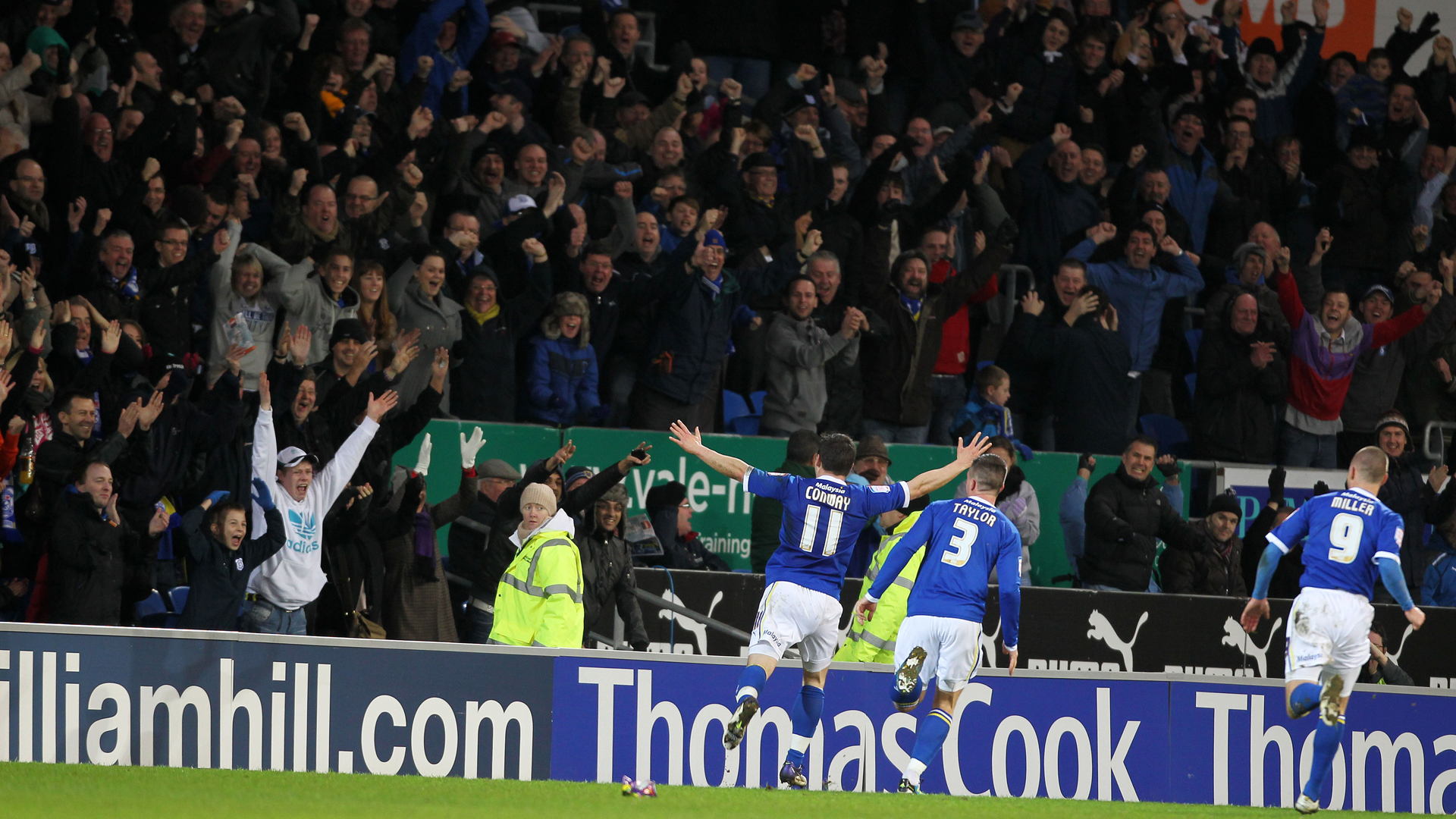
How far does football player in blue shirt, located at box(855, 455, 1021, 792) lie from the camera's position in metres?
9.68

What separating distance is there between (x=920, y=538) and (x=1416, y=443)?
8684 millimetres

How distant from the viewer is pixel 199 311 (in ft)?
41.1

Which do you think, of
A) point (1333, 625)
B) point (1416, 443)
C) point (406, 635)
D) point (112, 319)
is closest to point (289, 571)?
point (406, 635)

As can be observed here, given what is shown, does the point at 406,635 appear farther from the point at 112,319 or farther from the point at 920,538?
the point at 920,538

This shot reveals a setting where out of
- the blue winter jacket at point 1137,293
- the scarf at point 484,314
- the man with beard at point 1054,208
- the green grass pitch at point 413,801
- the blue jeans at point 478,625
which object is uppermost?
the man with beard at point 1054,208

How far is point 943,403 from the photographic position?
15.2m

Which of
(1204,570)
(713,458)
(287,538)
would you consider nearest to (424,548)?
(287,538)

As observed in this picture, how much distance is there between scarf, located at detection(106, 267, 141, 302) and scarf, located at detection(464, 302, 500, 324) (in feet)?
7.76

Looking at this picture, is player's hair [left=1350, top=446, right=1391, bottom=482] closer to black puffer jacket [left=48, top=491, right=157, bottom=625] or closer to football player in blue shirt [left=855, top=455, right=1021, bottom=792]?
football player in blue shirt [left=855, top=455, right=1021, bottom=792]

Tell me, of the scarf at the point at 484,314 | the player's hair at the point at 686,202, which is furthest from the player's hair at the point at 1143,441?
the scarf at the point at 484,314

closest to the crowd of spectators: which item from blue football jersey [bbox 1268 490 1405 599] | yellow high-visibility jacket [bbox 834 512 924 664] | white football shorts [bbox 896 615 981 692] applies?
yellow high-visibility jacket [bbox 834 512 924 664]

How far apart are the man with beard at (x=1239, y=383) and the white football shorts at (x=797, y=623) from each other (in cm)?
692

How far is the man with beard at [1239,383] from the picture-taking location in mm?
15625

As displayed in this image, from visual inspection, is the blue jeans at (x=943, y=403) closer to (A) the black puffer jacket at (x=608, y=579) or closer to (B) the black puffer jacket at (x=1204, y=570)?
(B) the black puffer jacket at (x=1204, y=570)
